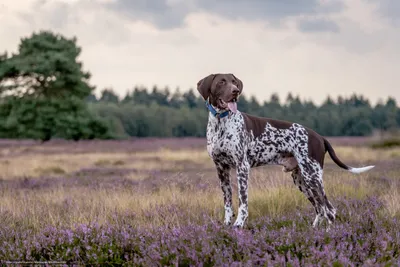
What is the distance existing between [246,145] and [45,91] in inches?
1314

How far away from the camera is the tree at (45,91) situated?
3609 cm

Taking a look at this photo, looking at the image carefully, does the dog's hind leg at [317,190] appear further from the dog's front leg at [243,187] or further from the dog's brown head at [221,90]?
the dog's brown head at [221,90]

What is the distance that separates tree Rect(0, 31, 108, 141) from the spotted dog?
3098 centimetres

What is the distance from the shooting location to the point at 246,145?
6.40 meters

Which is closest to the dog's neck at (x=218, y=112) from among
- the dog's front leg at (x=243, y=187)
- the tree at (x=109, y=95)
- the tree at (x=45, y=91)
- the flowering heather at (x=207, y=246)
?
the dog's front leg at (x=243, y=187)

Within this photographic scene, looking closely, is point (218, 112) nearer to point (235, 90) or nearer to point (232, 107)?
point (232, 107)

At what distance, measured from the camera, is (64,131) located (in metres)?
37.0

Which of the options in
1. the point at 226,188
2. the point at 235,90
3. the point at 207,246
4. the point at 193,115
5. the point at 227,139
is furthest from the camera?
the point at 193,115

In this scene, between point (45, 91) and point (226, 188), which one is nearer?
point (226, 188)

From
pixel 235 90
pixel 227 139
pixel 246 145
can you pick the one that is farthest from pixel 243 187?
pixel 235 90

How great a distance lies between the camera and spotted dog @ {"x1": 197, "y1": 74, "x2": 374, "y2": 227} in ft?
20.6

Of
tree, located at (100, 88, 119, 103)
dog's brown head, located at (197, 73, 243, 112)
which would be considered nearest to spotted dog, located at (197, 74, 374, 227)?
dog's brown head, located at (197, 73, 243, 112)

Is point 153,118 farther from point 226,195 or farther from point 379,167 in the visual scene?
point 226,195

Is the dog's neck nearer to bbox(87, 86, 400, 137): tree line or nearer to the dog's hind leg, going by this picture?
the dog's hind leg
